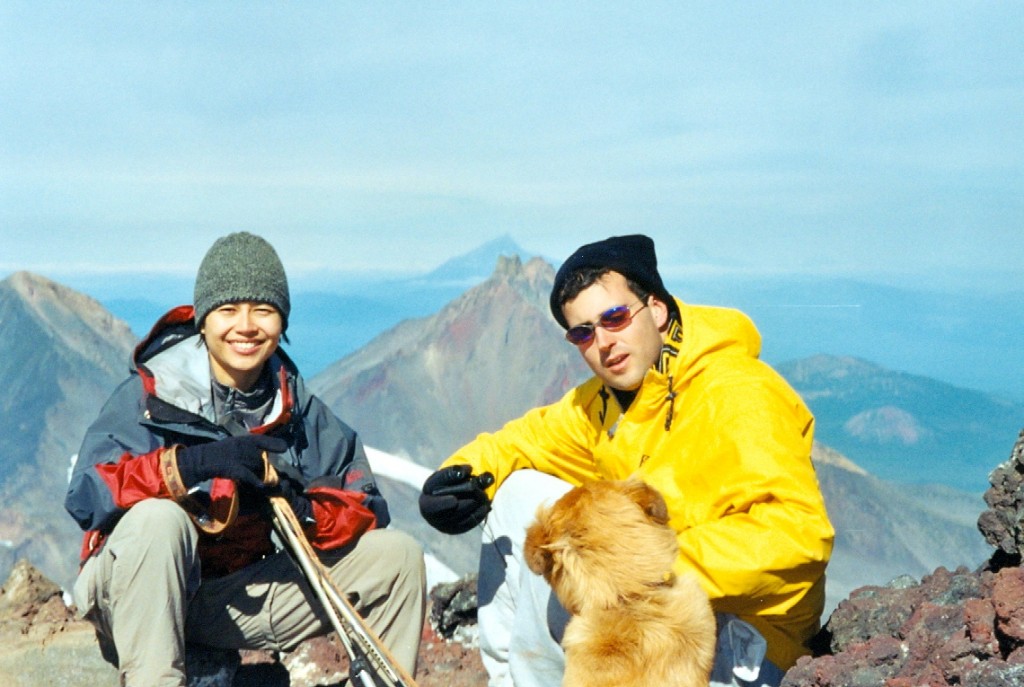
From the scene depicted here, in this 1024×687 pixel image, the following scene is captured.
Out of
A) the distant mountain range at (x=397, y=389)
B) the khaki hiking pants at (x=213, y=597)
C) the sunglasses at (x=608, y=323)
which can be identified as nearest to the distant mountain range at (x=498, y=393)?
the distant mountain range at (x=397, y=389)

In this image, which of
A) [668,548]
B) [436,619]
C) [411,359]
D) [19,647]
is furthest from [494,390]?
[668,548]

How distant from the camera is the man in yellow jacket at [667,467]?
3.15 meters

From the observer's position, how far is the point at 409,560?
4480mm

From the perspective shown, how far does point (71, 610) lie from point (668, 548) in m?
4.34

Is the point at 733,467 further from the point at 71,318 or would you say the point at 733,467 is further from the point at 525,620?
the point at 71,318

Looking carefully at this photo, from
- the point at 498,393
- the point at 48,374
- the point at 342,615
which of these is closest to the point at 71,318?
the point at 48,374

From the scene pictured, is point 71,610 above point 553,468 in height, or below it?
below

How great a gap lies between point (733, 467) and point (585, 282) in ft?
3.06

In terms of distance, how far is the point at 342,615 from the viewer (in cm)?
414

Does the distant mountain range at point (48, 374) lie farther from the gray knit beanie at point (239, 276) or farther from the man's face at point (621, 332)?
the man's face at point (621, 332)

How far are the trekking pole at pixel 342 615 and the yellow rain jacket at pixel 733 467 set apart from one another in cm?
114

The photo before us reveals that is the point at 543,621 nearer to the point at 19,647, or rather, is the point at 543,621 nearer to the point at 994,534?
the point at 994,534

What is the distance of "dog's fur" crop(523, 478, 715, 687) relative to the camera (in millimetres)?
3090

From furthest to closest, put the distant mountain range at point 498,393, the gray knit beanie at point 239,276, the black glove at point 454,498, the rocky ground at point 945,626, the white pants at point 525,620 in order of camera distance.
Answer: the distant mountain range at point 498,393, the gray knit beanie at point 239,276, the black glove at point 454,498, the white pants at point 525,620, the rocky ground at point 945,626
